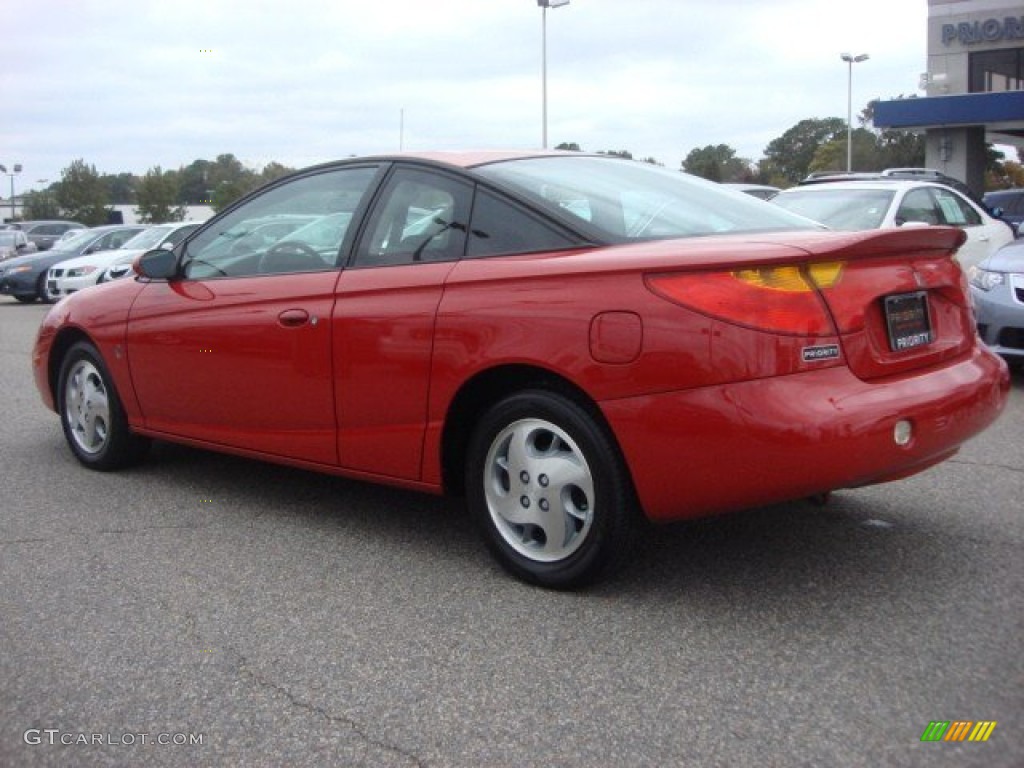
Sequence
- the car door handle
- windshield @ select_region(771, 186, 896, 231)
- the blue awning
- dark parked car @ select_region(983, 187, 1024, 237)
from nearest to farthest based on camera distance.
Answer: the car door handle < windshield @ select_region(771, 186, 896, 231) < dark parked car @ select_region(983, 187, 1024, 237) < the blue awning

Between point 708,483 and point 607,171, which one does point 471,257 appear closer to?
point 607,171

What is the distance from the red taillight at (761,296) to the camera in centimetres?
344

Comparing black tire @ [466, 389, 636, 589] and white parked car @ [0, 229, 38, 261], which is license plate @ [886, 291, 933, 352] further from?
white parked car @ [0, 229, 38, 261]

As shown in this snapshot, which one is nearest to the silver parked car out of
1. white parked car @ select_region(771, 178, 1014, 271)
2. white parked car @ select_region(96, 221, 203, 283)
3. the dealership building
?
white parked car @ select_region(771, 178, 1014, 271)

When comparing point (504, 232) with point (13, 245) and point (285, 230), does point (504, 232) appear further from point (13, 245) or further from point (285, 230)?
point (13, 245)

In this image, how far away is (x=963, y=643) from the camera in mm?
3430

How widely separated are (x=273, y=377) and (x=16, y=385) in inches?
213

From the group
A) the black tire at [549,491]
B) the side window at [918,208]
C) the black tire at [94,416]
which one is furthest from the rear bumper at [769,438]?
the side window at [918,208]

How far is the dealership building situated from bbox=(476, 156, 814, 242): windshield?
27.0 m

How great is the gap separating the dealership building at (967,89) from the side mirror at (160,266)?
2757 cm

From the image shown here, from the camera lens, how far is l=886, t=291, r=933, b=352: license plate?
3.73 metres

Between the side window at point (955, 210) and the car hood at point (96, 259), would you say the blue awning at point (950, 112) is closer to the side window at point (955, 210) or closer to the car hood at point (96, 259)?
the side window at point (955, 210)

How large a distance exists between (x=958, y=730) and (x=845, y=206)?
841 centimetres

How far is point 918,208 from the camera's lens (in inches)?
421
